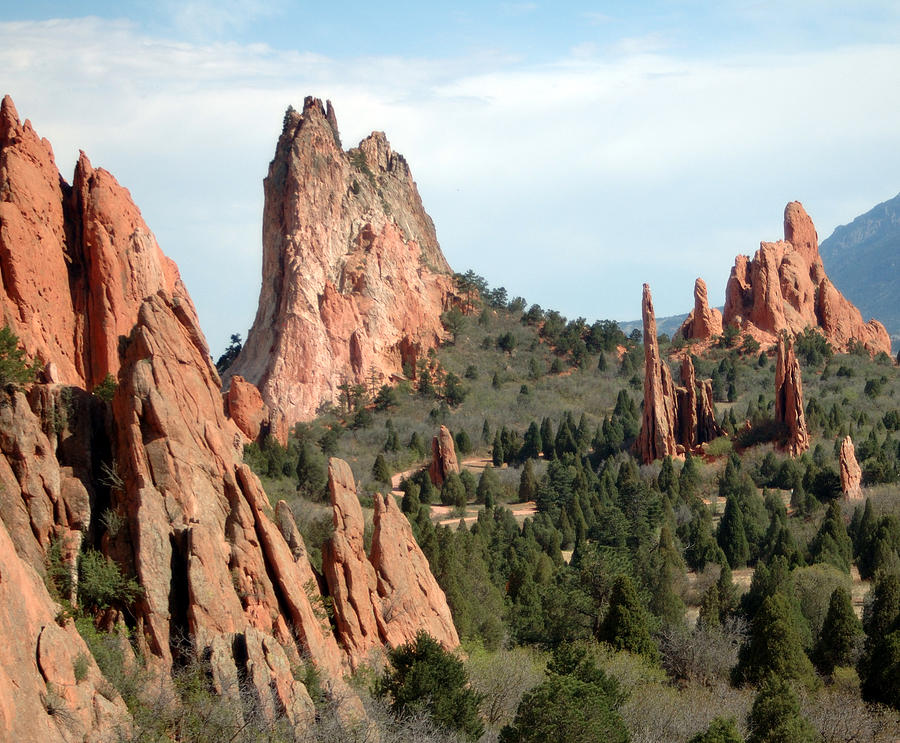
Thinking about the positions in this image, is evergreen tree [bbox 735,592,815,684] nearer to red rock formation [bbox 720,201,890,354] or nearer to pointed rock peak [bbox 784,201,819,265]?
red rock formation [bbox 720,201,890,354]

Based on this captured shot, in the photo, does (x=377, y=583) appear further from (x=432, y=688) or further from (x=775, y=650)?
(x=775, y=650)

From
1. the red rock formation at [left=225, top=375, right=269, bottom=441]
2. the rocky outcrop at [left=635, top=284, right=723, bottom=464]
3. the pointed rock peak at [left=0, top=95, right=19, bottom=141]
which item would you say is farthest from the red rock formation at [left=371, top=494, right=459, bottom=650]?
the rocky outcrop at [left=635, top=284, right=723, bottom=464]

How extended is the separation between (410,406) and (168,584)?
66.4 m

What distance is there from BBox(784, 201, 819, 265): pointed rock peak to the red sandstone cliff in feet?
1.79

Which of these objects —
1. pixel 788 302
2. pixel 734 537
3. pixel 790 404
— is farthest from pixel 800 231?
pixel 734 537

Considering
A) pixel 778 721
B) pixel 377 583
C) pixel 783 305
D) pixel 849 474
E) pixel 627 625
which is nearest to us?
pixel 778 721

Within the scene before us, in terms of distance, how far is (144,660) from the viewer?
22234mm

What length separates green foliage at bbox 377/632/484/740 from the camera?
81.9ft

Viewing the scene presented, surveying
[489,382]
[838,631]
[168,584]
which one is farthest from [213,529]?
[489,382]

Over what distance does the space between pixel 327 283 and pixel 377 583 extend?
211 feet

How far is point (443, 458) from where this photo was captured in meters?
70.2

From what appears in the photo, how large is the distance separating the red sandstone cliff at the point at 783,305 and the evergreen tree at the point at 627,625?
223 feet

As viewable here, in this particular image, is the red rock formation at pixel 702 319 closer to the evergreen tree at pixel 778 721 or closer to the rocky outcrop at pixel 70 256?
the rocky outcrop at pixel 70 256

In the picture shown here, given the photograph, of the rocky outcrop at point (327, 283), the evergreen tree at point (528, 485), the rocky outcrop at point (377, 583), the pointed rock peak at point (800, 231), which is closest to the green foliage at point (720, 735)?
the rocky outcrop at point (377, 583)
